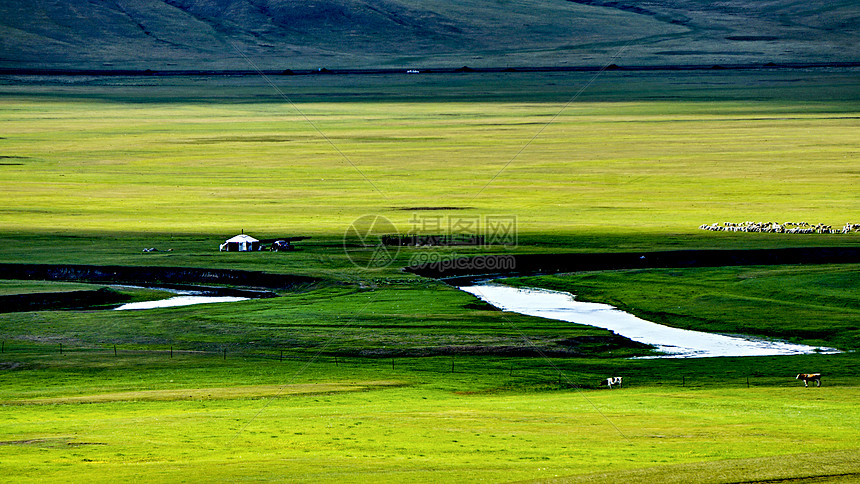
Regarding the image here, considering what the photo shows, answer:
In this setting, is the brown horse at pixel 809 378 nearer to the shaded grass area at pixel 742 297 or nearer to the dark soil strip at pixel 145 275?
the shaded grass area at pixel 742 297

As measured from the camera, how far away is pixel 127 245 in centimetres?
6812

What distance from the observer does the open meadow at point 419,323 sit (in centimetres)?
2600

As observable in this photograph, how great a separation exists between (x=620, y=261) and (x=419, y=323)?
761 inches

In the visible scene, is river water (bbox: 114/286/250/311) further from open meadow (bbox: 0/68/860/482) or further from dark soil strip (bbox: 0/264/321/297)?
dark soil strip (bbox: 0/264/321/297)

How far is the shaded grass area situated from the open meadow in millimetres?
203

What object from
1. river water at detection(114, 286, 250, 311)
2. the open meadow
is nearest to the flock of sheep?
the open meadow

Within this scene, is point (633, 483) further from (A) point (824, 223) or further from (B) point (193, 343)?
(A) point (824, 223)

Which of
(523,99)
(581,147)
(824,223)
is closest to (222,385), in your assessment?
(824,223)

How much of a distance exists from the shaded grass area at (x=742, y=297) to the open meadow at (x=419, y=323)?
203 mm

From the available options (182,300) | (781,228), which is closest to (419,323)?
(182,300)

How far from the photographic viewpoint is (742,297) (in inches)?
2114

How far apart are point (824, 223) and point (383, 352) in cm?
3963

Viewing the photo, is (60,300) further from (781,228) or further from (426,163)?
(426,163)

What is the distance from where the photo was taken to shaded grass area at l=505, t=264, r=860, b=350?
4797 cm
